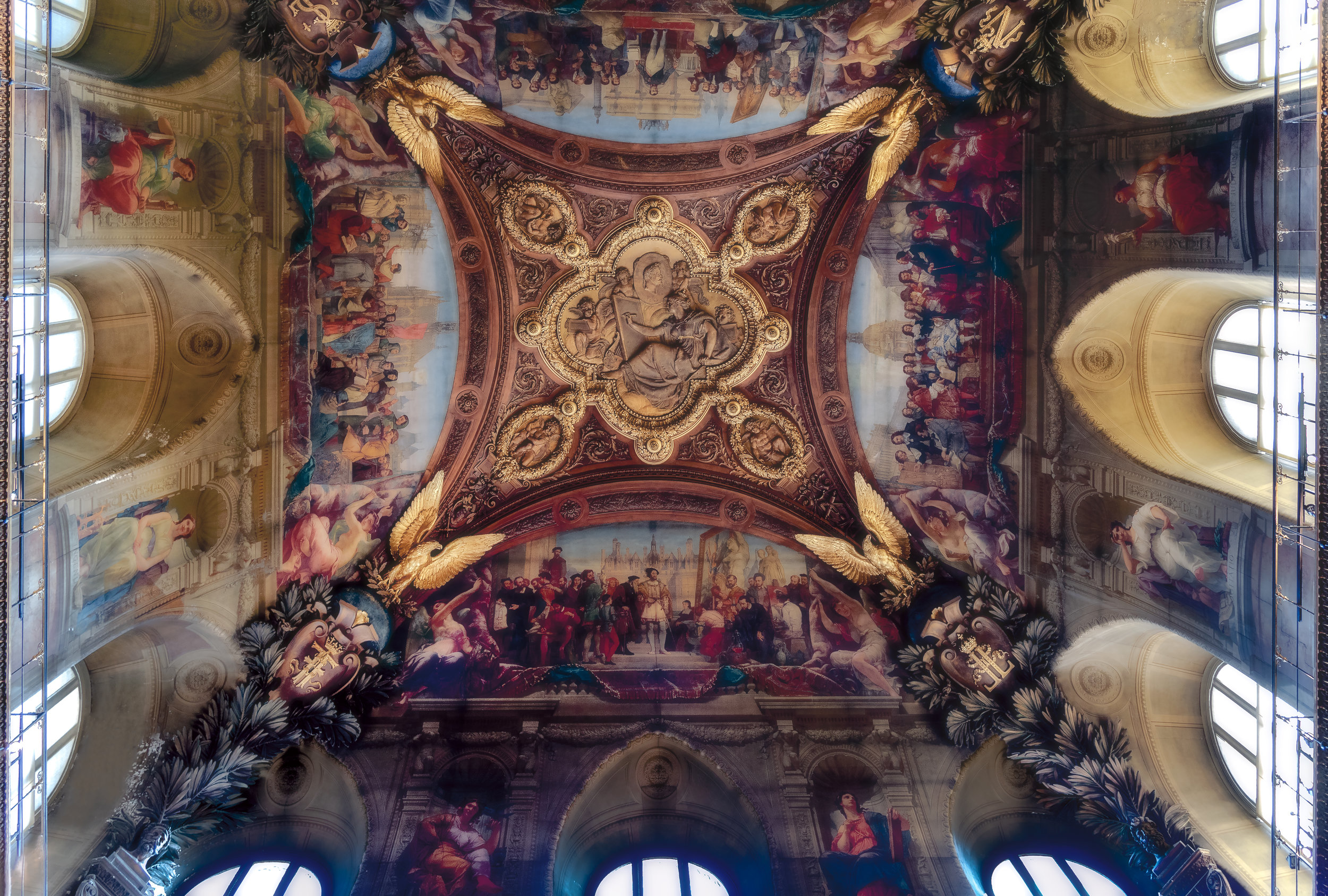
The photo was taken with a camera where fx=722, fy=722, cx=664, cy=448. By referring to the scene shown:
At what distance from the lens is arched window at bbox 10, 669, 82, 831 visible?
675 cm

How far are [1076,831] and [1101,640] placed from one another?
99.3 inches

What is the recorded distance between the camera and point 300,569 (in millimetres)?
10414

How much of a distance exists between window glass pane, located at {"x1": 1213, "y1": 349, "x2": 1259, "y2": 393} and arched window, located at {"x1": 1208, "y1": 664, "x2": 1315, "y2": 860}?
11.4 ft

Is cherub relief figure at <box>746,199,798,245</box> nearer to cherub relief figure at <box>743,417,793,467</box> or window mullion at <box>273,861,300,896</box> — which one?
cherub relief figure at <box>743,417,793,467</box>

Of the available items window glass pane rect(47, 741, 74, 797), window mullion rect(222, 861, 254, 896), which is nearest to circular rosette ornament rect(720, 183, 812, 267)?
window mullion rect(222, 861, 254, 896)

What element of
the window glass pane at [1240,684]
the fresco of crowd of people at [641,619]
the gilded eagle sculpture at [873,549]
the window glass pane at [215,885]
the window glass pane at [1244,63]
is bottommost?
the window glass pane at [215,885]

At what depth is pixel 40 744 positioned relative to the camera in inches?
302

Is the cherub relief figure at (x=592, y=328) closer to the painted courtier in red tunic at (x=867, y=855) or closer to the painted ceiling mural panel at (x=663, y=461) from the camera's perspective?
the painted ceiling mural panel at (x=663, y=461)

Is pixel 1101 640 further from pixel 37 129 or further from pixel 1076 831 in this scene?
pixel 37 129

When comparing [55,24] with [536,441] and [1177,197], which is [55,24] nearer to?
[536,441]

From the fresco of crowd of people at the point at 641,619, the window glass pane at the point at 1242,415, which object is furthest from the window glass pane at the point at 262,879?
the window glass pane at the point at 1242,415

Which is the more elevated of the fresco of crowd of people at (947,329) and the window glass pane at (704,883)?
the fresco of crowd of people at (947,329)

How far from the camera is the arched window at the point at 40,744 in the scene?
6.75 metres

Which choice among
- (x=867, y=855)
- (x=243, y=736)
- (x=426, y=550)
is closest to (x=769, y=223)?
(x=426, y=550)
